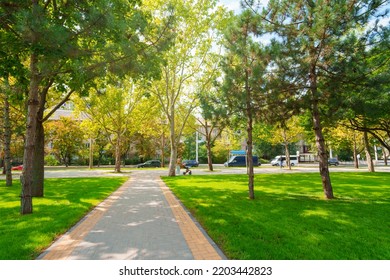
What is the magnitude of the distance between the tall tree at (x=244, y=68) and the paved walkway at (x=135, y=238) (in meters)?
4.34

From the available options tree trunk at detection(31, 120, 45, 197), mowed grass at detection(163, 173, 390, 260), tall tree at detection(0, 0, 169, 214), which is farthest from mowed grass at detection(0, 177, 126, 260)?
mowed grass at detection(163, 173, 390, 260)

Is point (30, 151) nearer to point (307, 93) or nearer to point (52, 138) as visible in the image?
point (307, 93)

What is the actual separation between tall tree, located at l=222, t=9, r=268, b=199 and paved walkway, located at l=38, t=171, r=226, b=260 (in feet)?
14.2

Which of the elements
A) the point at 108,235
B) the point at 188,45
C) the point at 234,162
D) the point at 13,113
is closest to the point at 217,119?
the point at 108,235

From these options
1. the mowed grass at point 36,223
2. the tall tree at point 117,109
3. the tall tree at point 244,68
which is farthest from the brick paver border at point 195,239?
the tall tree at point 117,109

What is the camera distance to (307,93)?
9.77 metres

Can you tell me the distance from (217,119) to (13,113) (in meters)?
21.0

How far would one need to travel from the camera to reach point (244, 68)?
31.5 feet

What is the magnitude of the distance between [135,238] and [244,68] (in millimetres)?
6859

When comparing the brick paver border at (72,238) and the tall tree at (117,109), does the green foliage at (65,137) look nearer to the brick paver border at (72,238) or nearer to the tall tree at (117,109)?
the tall tree at (117,109)

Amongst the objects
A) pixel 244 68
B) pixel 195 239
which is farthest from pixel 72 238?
pixel 244 68

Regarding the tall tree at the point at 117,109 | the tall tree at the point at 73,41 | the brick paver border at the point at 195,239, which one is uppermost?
the tall tree at the point at 117,109

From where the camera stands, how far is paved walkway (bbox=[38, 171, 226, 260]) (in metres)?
4.55

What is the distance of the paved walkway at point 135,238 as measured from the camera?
455cm
